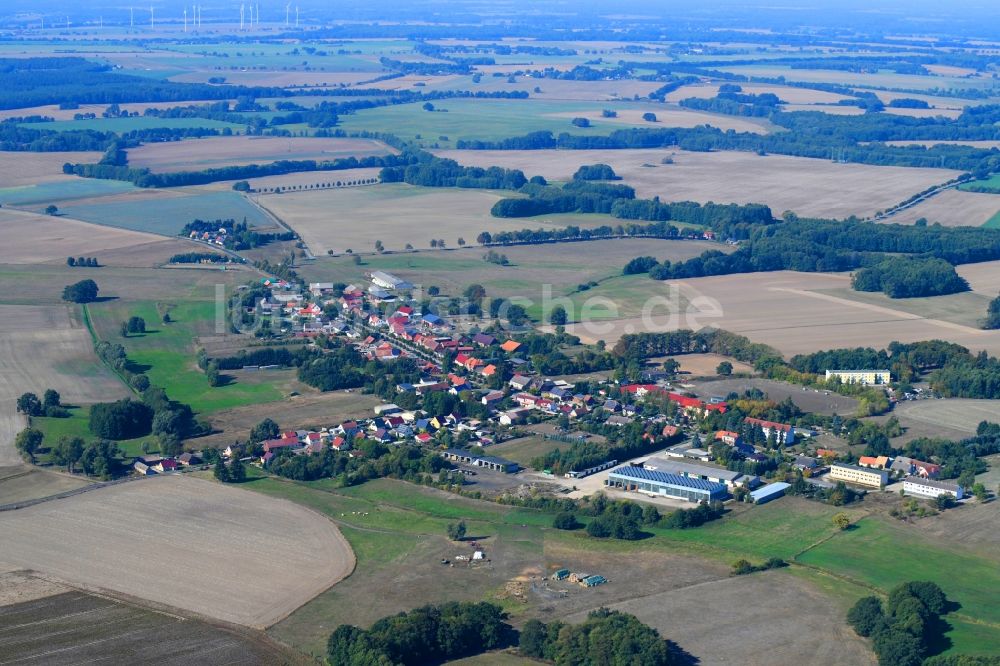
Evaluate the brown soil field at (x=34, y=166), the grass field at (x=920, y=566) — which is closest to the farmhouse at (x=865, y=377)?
the grass field at (x=920, y=566)

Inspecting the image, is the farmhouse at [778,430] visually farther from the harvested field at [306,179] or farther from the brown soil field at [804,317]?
the harvested field at [306,179]

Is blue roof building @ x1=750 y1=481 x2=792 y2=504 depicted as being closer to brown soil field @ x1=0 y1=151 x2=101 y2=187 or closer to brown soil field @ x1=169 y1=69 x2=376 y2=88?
brown soil field @ x1=0 y1=151 x2=101 y2=187

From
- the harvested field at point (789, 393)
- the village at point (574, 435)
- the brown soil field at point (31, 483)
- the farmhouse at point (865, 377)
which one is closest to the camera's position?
the brown soil field at point (31, 483)

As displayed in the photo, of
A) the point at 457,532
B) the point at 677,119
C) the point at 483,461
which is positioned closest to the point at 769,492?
the point at 483,461

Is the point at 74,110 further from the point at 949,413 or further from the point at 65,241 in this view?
the point at 949,413

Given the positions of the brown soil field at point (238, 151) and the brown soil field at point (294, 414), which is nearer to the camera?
→ the brown soil field at point (294, 414)

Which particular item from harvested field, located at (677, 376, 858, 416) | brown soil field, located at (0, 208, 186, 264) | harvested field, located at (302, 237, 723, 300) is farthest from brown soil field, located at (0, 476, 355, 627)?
brown soil field, located at (0, 208, 186, 264)

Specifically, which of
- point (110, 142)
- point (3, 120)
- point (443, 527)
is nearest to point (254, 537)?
point (443, 527)
